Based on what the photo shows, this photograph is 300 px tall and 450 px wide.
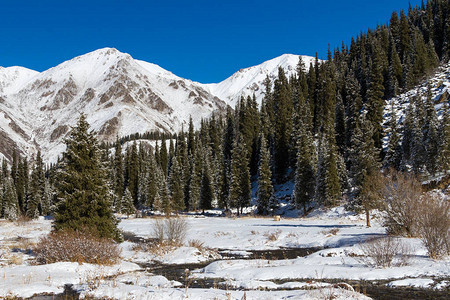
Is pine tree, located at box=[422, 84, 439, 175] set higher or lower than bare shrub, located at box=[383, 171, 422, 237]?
higher

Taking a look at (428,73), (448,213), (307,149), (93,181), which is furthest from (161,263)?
(428,73)

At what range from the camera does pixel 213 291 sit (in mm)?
12688

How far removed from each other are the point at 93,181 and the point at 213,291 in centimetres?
1345

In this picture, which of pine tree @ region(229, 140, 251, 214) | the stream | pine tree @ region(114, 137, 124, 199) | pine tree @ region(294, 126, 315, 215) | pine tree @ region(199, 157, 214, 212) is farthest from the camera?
pine tree @ region(114, 137, 124, 199)

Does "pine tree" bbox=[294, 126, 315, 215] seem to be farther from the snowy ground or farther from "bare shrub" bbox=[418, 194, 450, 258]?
"bare shrub" bbox=[418, 194, 450, 258]

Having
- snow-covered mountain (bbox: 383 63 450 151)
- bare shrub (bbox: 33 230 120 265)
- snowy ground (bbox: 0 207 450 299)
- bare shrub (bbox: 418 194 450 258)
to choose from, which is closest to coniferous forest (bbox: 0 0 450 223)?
snow-covered mountain (bbox: 383 63 450 151)

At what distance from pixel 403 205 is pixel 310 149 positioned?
43562mm

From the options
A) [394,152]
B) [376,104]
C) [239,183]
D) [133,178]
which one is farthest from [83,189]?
[133,178]

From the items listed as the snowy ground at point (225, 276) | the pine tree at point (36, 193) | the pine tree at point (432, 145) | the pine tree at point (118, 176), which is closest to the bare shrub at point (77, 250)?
the snowy ground at point (225, 276)

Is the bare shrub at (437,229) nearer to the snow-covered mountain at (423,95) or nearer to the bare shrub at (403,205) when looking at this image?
the bare shrub at (403,205)

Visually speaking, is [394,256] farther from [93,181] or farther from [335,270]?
[93,181]

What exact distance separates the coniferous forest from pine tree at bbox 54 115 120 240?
113 mm

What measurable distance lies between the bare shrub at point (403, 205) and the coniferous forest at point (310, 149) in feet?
25.7

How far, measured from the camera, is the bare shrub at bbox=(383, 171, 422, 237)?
66.3 feet
